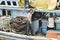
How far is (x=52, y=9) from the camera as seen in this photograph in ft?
5.70

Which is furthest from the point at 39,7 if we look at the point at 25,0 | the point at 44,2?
the point at 25,0

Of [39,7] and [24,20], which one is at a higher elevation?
[39,7]

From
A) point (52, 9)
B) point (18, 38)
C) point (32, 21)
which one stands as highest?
point (52, 9)

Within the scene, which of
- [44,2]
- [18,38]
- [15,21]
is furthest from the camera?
[44,2]

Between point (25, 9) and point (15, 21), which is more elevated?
point (25, 9)

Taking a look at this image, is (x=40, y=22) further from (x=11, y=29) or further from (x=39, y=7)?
(x=11, y=29)

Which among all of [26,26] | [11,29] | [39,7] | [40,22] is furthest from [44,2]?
[11,29]

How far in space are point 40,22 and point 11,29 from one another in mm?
370

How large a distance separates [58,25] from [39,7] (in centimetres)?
32

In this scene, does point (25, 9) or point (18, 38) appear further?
point (25, 9)

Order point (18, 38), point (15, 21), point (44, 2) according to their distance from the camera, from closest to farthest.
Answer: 1. point (18, 38)
2. point (15, 21)
3. point (44, 2)

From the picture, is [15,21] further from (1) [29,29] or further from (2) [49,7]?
(2) [49,7]

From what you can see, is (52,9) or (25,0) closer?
(52,9)

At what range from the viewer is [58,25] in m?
1.75
